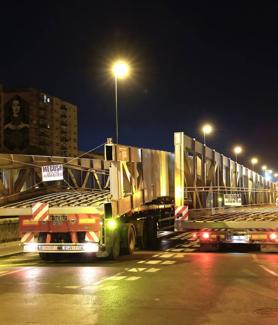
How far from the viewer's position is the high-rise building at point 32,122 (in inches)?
5300

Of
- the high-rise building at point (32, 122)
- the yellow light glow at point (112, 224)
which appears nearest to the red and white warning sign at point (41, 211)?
the yellow light glow at point (112, 224)

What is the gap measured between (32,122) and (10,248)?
122226 mm

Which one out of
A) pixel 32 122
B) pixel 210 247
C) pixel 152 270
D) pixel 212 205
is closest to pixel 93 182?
pixel 212 205

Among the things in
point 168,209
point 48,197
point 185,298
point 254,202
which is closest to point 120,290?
point 185,298

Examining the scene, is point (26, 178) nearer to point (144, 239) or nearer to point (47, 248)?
point (144, 239)

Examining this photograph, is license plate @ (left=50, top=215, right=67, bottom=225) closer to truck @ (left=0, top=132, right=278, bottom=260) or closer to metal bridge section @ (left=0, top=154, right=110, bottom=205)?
truck @ (left=0, top=132, right=278, bottom=260)

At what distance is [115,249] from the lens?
1689 cm

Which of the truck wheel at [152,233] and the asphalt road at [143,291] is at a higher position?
the truck wheel at [152,233]

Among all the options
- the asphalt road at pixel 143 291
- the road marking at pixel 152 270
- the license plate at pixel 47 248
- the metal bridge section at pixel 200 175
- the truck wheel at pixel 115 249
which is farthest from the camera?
the metal bridge section at pixel 200 175

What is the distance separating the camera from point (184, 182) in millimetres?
22062

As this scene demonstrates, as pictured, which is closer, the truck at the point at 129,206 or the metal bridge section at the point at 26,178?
the truck at the point at 129,206

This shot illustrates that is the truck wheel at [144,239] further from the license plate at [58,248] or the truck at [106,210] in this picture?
the license plate at [58,248]

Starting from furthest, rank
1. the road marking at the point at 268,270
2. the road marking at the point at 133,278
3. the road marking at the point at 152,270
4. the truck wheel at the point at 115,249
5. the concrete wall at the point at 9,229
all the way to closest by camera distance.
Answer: the concrete wall at the point at 9,229 → the truck wheel at the point at 115,249 → the road marking at the point at 152,270 → the road marking at the point at 268,270 → the road marking at the point at 133,278

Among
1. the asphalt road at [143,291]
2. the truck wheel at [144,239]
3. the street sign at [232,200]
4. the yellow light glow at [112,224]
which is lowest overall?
the asphalt road at [143,291]
